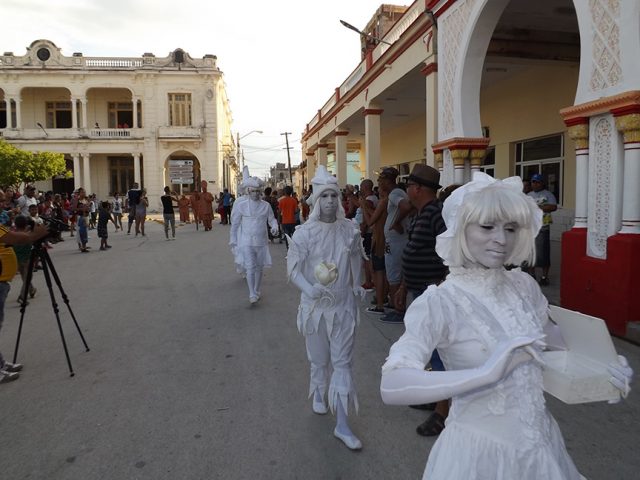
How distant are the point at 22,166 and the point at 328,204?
2984cm

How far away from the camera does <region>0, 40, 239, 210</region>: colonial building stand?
111 ft

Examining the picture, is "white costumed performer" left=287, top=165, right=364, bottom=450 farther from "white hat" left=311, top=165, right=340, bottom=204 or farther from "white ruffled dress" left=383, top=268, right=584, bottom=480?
"white ruffled dress" left=383, top=268, right=584, bottom=480

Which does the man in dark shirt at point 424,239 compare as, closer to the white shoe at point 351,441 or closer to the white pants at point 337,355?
the white pants at point 337,355

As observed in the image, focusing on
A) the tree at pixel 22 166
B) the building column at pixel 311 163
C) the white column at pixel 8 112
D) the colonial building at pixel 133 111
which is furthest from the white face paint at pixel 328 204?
the white column at pixel 8 112

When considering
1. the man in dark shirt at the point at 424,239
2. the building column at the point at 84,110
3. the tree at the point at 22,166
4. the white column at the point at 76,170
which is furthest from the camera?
the white column at the point at 76,170

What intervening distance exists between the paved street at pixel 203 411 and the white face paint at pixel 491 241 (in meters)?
1.76

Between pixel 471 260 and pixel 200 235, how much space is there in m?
17.6

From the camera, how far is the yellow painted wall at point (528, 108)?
10961 mm

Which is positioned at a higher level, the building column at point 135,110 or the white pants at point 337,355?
the building column at point 135,110

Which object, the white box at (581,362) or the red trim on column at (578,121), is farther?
the red trim on column at (578,121)

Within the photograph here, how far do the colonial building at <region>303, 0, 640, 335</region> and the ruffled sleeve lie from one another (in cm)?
425

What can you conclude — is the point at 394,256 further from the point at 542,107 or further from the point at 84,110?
the point at 84,110

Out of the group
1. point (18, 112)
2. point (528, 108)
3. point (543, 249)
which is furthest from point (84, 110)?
point (543, 249)

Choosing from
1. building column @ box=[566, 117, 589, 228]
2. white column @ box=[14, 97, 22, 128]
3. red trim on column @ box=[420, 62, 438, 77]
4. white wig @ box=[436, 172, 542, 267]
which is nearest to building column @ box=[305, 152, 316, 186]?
red trim on column @ box=[420, 62, 438, 77]
